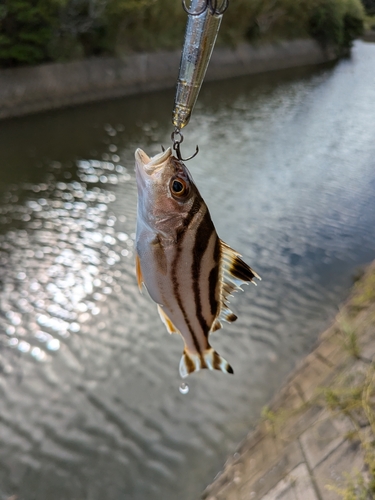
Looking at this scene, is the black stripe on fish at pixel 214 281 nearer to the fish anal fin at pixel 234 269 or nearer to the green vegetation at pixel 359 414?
the fish anal fin at pixel 234 269

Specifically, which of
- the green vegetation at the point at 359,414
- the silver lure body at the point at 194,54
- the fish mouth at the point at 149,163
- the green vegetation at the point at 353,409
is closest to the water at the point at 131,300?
the green vegetation at the point at 353,409

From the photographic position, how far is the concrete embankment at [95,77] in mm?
14695

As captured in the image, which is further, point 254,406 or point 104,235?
point 104,235

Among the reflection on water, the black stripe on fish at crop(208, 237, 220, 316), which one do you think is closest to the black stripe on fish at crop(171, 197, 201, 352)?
the black stripe on fish at crop(208, 237, 220, 316)

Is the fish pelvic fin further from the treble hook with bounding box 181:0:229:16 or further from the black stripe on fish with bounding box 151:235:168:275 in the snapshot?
the treble hook with bounding box 181:0:229:16

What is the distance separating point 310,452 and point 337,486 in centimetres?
51

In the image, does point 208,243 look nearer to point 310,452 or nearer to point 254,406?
point 310,452

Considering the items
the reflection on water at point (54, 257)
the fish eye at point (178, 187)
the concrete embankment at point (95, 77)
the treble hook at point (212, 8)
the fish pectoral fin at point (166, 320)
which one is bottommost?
the concrete embankment at point (95, 77)

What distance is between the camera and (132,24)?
62.6 ft

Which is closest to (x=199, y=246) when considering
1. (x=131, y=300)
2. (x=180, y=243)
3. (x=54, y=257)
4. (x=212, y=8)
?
(x=180, y=243)

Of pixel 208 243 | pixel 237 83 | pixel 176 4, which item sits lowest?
pixel 237 83

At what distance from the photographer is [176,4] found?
754 inches

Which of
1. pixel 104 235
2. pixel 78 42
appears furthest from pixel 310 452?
pixel 78 42

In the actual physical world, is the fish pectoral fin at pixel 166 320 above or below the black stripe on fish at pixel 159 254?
below
